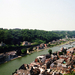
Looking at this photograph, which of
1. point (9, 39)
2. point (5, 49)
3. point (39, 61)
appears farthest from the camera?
point (9, 39)

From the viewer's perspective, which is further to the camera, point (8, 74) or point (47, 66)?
point (47, 66)

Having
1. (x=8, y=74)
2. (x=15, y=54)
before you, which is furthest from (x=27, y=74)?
(x=15, y=54)

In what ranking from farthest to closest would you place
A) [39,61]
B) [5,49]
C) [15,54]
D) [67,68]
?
[5,49], [15,54], [39,61], [67,68]

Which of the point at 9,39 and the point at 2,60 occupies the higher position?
the point at 9,39

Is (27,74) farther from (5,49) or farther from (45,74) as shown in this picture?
(5,49)

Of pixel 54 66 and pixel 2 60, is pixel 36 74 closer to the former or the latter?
pixel 54 66

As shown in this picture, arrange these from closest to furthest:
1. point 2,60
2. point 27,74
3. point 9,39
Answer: point 27,74 < point 2,60 < point 9,39

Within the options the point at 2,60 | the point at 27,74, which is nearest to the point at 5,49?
the point at 2,60

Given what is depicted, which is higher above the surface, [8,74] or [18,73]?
[18,73]

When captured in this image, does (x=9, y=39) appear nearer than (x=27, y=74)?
No
